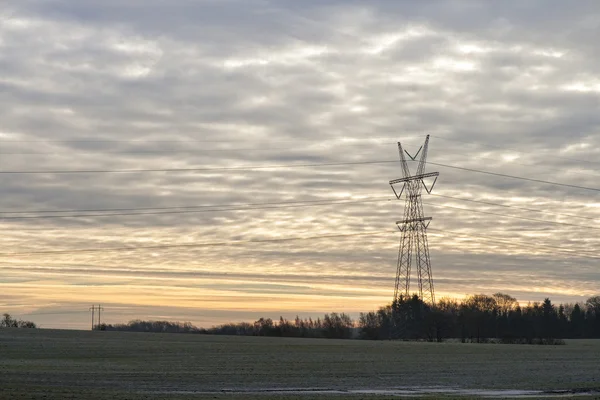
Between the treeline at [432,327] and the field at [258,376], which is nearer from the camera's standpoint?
the field at [258,376]

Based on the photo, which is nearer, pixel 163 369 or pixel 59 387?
pixel 59 387

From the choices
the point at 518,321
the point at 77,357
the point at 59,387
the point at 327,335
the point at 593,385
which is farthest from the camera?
the point at 518,321

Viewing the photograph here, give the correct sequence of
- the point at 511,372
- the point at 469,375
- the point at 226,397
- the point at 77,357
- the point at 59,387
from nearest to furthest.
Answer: the point at 226,397 < the point at 59,387 < the point at 469,375 < the point at 511,372 < the point at 77,357

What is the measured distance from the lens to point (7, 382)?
44.4m

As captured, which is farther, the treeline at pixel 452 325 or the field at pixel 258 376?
the treeline at pixel 452 325

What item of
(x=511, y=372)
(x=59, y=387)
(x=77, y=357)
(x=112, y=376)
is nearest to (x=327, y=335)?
(x=77, y=357)

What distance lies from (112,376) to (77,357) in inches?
1068

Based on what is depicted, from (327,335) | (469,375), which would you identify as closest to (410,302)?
(327,335)

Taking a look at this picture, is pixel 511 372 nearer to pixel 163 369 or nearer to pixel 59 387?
pixel 163 369

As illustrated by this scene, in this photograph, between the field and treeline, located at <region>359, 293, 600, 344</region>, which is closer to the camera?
the field

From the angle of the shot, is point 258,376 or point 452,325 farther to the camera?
point 452,325

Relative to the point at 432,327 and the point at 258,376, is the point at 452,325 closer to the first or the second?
the point at 432,327

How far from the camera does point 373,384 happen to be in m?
50.3

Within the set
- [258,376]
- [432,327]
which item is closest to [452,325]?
[432,327]
